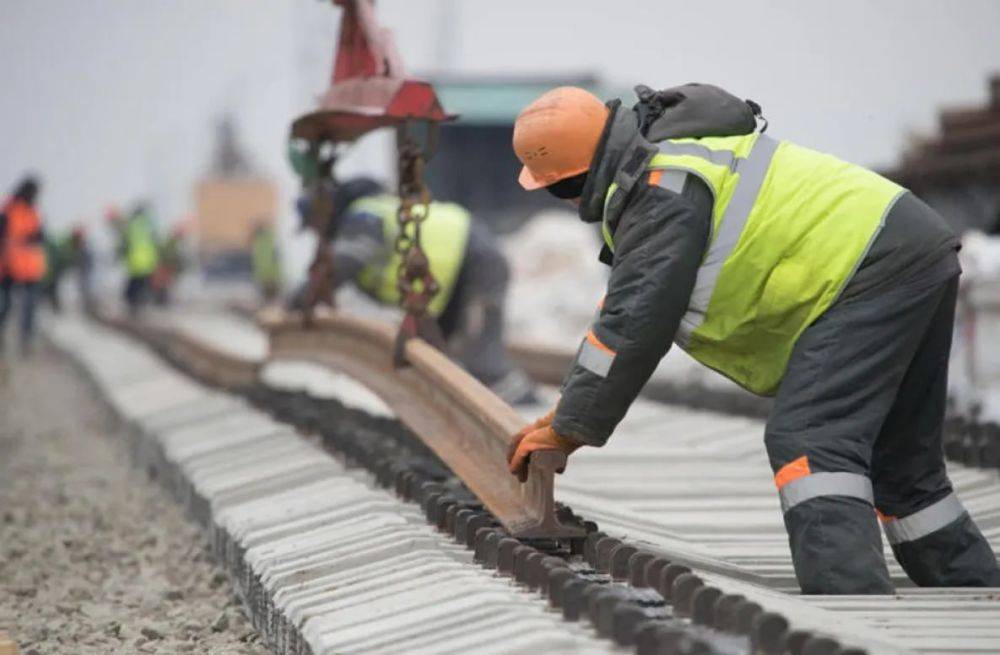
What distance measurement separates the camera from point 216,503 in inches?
274

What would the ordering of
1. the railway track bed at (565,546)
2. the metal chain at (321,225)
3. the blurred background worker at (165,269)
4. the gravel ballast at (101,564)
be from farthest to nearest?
the blurred background worker at (165,269) < the metal chain at (321,225) < the gravel ballast at (101,564) < the railway track bed at (565,546)

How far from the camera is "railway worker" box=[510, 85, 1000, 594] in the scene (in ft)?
15.3

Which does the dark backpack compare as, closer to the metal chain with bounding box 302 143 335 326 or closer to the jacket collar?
the jacket collar

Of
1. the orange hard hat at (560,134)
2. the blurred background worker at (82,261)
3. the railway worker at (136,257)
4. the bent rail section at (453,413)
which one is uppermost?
the orange hard hat at (560,134)

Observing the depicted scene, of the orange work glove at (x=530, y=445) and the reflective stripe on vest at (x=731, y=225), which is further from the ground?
the reflective stripe on vest at (x=731, y=225)

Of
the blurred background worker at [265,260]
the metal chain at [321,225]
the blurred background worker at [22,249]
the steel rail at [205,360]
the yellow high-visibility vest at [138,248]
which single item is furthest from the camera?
the blurred background worker at [265,260]

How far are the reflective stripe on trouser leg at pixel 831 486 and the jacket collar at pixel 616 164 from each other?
87 cm

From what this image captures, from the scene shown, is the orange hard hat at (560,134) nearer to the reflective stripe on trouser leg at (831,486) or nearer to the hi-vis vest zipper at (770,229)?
the hi-vis vest zipper at (770,229)

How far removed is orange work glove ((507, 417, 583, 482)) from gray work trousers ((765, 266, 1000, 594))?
0.57m

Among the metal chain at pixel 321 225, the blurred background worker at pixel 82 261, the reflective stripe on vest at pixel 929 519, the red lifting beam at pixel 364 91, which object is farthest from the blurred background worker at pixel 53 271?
the reflective stripe on vest at pixel 929 519

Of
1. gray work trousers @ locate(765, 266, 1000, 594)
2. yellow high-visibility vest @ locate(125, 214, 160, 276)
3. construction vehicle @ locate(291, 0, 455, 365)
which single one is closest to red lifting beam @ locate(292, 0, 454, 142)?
construction vehicle @ locate(291, 0, 455, 365)

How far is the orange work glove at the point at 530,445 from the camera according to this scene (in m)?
4.99

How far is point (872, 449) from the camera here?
4.89 meters

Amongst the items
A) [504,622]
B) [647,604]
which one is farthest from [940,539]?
[504,622]
